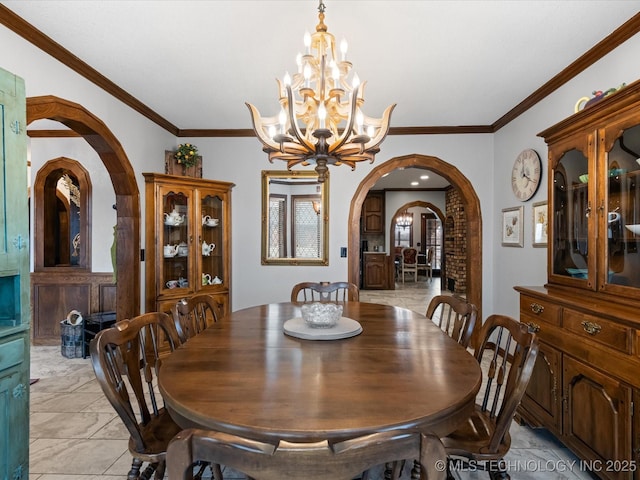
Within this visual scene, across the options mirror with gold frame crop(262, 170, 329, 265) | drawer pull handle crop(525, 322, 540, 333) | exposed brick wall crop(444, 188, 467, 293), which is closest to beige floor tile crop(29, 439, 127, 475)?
mirror with gold frame crop(262, 170, 329, 265)

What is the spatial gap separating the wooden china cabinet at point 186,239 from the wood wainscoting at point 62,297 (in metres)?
1.06

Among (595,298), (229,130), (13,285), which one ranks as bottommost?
(595,298)

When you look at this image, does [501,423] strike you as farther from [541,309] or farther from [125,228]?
[125,228]

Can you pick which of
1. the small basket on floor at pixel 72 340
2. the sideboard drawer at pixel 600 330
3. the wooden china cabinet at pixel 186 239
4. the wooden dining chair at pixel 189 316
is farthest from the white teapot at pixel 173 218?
the sideboard drawer at pixel 600 330

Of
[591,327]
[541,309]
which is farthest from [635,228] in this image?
[541,309]

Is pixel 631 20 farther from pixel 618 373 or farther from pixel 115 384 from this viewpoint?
pixel 115 384

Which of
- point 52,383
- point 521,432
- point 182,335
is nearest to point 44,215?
point 52,383

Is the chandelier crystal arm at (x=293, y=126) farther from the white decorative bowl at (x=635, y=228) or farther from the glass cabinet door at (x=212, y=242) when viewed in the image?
the glass cabinet door at (x=212, y=242)

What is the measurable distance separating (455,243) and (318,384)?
7.59m

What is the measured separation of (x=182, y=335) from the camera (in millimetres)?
1900

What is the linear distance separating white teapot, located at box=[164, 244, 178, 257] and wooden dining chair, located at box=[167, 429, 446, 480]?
10.9 ft

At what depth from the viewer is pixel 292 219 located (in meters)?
4.23

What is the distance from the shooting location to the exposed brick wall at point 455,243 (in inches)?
304

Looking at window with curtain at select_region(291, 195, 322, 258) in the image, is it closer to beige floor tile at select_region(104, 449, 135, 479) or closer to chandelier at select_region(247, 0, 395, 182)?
chandelier at select_region(247, 0, 395, 182)
